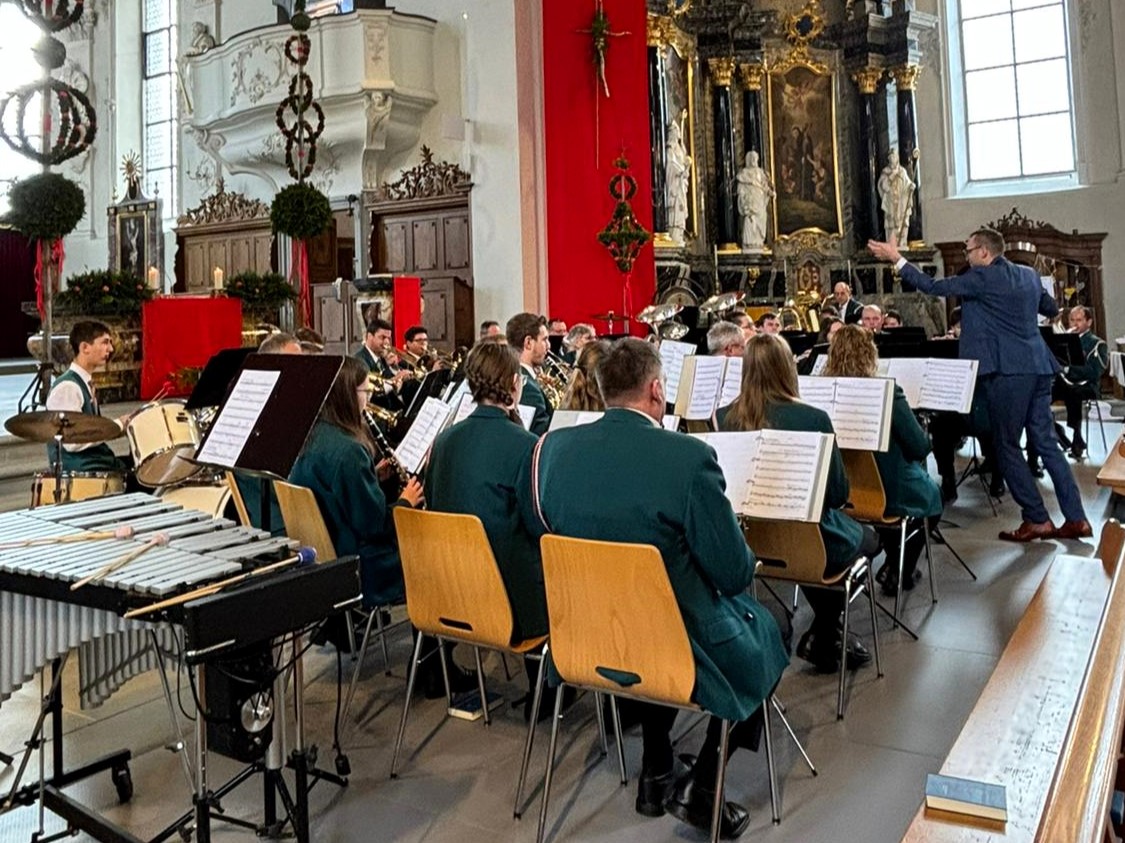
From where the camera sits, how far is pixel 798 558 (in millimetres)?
3500

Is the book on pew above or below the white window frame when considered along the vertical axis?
below

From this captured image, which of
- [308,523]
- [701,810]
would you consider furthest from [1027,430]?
[308,523]

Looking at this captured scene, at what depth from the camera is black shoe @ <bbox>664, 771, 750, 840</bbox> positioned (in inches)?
105

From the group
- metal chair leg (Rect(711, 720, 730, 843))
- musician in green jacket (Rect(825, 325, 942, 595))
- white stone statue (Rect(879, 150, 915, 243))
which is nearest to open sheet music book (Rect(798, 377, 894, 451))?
musician in green jacket (Rect(825, 325, 942, 595))

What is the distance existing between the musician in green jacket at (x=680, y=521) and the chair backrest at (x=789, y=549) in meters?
0.77

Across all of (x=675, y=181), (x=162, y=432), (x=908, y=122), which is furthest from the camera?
(x=908, y=122)

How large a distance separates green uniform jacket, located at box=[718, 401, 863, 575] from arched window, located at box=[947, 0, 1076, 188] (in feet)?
48.3

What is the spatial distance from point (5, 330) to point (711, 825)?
21.5m

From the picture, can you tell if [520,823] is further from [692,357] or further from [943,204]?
[943,204]

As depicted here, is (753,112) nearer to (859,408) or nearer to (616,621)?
(859,408)

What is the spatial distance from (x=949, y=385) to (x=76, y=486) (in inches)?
193

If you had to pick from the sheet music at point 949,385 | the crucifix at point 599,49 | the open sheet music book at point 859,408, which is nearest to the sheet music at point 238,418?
the open sheet music book at point 859,408

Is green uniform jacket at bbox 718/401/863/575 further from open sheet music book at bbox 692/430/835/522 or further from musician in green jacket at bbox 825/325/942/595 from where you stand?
musician in green jacket at bbox 825/325/942/595

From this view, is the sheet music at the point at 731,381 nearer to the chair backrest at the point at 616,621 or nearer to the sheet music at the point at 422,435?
the sheet music at the point at 422,435
